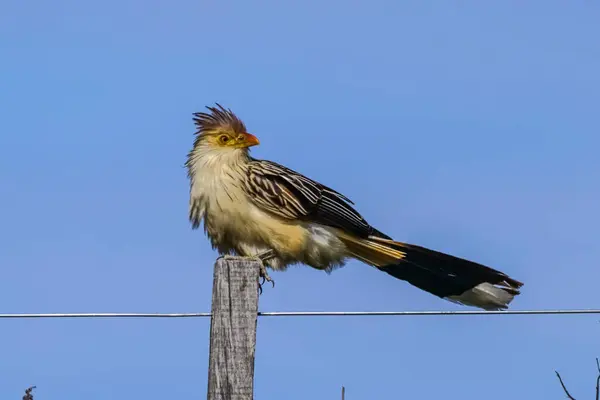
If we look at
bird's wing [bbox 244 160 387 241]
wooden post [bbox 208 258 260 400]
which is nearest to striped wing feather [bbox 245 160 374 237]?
bird's wing [bbox 244 160 387 241]

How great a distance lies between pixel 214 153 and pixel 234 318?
7.87ft

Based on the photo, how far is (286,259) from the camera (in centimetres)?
630

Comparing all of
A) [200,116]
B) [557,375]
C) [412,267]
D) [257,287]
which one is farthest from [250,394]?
[200,116]

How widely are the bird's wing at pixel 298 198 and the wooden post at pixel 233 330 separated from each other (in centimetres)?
192

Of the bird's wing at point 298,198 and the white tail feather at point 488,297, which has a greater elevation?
the bird's wing at point 298,198

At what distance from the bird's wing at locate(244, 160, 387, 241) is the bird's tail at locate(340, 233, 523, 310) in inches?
4.3

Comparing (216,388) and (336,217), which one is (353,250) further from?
(216,388)

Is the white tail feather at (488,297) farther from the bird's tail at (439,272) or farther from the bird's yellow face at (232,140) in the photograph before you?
the bird's yellow face at (232,140)

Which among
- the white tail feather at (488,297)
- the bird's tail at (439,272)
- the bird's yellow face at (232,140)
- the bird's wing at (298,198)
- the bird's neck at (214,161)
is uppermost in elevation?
the bird's yellow face at (232,140)

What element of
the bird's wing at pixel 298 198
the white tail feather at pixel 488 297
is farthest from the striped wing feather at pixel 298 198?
the white tail feather at pixel 488 297

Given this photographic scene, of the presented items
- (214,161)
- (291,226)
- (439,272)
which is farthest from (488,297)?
(214,161)

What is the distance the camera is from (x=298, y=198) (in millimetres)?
6520

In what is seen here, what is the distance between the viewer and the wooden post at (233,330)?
4293 millimetres

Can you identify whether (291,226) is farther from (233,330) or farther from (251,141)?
(233,330)
